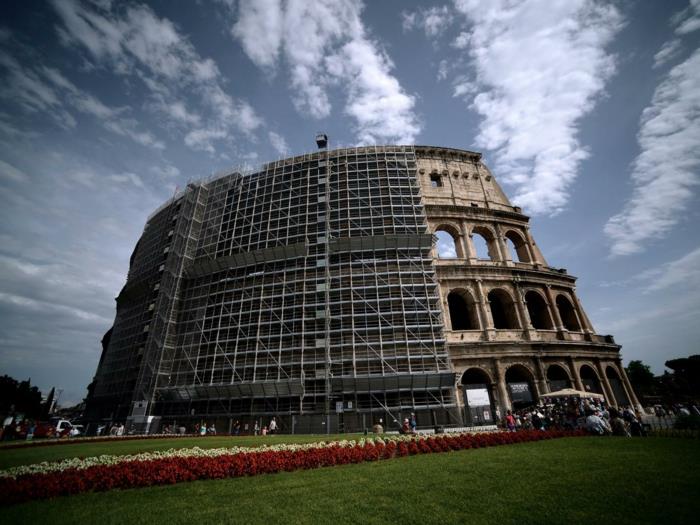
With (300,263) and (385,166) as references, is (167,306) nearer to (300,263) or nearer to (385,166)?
(300,263)

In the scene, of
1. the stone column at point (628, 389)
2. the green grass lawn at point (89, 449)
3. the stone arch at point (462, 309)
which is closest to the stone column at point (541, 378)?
the stone arch at point (462, 309)

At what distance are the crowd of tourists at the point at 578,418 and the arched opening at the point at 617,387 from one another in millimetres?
1660

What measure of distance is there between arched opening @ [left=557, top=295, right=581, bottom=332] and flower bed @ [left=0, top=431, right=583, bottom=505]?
24268 millimetres

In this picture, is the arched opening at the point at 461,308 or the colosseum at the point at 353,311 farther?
the arched opening at the point at 461,308

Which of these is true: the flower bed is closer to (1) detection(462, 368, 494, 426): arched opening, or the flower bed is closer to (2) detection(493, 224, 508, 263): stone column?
(1) detection(462, 368, 494, 426): arched opening

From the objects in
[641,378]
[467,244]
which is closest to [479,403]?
Result: [467,244]

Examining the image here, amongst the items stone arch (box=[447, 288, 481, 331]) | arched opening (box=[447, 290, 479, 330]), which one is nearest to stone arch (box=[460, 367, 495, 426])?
stone arch (box=[447, 288, 481, 331])

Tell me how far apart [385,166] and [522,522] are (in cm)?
3045

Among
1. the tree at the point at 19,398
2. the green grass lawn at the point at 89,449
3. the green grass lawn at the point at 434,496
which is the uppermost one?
the tree at the point at 19,398

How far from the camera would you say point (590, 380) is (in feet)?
91.8

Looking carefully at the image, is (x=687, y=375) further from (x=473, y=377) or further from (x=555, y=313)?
(x=473, y=377)

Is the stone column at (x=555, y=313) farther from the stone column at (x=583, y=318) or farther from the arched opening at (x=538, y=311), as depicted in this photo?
the stone column at (x=583, y=318)

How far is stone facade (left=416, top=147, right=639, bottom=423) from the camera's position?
981 inches

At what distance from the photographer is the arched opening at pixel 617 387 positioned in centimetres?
2802
